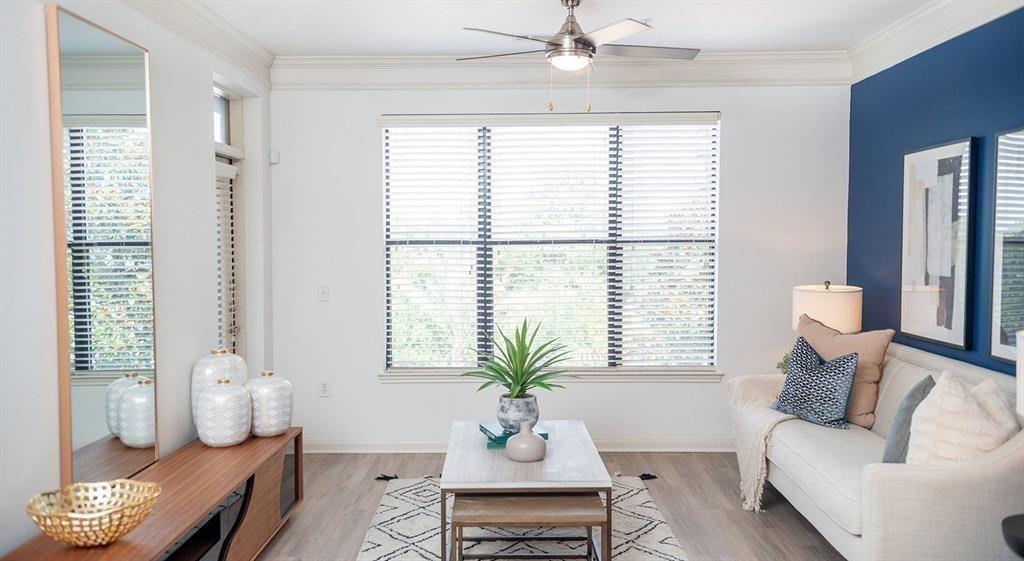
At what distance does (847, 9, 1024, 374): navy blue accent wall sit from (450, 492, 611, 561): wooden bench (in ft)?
6.75

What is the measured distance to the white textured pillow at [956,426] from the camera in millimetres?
2619

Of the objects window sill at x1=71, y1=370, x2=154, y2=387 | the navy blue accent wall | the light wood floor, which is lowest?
the light wood floor

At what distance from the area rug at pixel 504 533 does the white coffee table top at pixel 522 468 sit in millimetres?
432

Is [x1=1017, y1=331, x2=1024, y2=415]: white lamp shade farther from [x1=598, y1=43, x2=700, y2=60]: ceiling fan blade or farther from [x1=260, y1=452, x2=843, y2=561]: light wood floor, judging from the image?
[x1=598, y1=43, x2=700, y2=60]: ceiling fan blade

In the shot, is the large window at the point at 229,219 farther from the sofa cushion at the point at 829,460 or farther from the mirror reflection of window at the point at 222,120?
the sofa cushion at the point at 829,460

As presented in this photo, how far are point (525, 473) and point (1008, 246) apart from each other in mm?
2424

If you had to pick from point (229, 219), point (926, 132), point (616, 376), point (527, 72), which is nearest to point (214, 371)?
point (229, 219)

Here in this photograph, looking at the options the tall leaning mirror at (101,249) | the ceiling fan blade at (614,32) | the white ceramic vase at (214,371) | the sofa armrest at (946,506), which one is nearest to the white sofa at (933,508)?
the sofa armrest at (946,506)

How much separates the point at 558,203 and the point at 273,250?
2005mm

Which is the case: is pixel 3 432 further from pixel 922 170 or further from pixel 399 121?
pixel 922 170

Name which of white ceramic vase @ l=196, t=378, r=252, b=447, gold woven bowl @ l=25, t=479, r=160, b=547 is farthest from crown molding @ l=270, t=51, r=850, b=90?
gold woven bowl @ l=25, t=479, r=160, b=547

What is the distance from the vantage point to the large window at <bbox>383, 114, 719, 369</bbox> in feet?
15.9

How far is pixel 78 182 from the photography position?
102 inches

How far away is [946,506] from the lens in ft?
8.49
